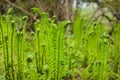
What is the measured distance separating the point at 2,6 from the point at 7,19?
280cm

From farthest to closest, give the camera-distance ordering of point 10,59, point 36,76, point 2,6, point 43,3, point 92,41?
1. point 43,3
2. point 2,6
3. point 92,41
4. point 10,59
5. point 36,76

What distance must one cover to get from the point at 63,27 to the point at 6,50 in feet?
1.35

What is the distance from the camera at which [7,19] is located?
1914 millimetres

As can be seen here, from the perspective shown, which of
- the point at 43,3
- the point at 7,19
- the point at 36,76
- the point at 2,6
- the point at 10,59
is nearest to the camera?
the point at 36,76

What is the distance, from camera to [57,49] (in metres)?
1.70

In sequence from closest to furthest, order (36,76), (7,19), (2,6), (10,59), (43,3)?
(36,76)
(10,59)
(7,19)
(2,6)
(43,3)

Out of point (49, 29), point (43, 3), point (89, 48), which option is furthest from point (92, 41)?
point (43, 3)

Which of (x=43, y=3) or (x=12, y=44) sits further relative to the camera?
(x=43, y=3)

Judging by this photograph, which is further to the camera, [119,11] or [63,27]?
[119,11]

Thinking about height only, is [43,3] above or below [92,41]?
above

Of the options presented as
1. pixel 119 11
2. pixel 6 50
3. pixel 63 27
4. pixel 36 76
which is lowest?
pixel 36 76

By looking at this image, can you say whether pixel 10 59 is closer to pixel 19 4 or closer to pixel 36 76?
pixel 36 76

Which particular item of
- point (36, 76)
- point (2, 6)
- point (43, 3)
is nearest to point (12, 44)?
point (36, 76)

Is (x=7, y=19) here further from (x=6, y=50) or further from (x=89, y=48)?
(x=89, y=48)
